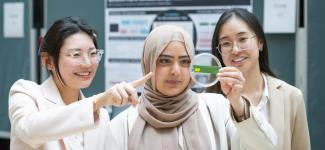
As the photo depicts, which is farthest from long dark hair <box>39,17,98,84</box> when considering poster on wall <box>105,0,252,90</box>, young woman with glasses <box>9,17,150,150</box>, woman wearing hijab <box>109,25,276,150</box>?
poster on wall <box>105,0,252,90</box>

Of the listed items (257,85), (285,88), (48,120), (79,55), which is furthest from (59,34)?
(285,88)

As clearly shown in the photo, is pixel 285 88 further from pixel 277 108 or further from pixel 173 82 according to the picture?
pixel 173 82

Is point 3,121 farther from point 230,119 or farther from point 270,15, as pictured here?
point 230,119

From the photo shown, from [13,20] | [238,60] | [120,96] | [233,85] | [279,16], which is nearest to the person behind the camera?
[120,96]

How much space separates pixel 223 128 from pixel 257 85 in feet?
2.03

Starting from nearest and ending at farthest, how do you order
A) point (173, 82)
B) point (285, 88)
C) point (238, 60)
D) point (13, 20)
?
point (173, 82) → point (238, 60) → point (285, 88) → point (13, 20)

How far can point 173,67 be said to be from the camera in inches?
69.1

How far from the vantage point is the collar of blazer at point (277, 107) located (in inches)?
85.0

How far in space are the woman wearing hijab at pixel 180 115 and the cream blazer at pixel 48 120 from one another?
14 centimetres

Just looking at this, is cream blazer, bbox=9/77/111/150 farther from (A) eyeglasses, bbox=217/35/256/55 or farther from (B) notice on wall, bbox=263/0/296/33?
(B) notice on wall, bbox=263/0/296/33

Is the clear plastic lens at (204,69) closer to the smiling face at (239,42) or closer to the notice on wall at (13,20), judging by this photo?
the smiling face at (239,42)

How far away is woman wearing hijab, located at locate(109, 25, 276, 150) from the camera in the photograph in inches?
66.8

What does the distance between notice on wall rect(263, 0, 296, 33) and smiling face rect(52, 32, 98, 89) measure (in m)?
1.51

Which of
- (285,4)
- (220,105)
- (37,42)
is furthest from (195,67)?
(37,42)
